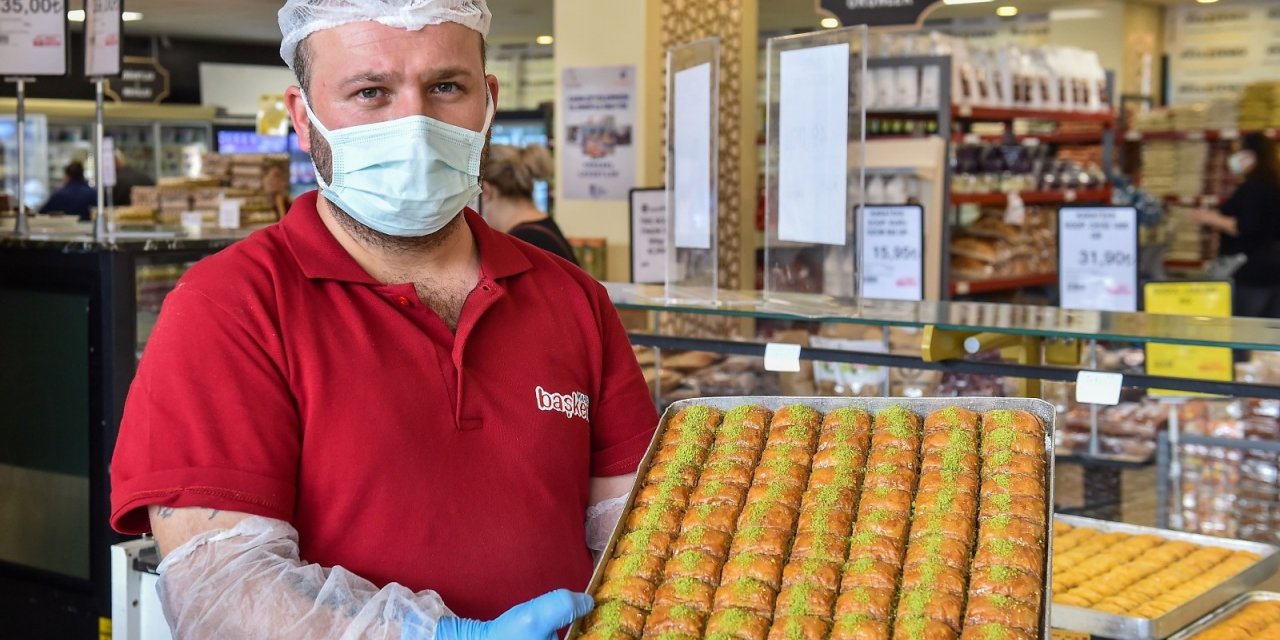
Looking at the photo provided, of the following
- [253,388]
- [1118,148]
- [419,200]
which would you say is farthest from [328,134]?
[1118,148]

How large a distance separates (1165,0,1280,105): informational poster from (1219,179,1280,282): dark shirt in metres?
4.66

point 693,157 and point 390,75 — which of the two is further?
point 693,157

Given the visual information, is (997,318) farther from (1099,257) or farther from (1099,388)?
(1099,257)

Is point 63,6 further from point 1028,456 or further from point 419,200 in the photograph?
point 1028,456

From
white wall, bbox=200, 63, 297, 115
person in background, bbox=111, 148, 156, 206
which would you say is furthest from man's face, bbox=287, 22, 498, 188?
white wall, bbox=200, 63, 297, 115

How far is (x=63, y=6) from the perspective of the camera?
448cm

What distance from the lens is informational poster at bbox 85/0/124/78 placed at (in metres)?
4.37

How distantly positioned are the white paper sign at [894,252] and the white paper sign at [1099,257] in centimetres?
65

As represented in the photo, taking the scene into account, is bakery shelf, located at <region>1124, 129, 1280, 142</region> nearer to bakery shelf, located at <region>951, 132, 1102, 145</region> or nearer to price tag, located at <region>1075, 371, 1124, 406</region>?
bakery shelf, located at <region>951, 132, 1102, 145</region>

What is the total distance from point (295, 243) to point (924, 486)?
91 cm

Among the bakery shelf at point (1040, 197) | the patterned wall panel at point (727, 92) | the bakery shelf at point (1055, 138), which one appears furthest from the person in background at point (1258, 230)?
the patterned wall panel at point (727, 92)

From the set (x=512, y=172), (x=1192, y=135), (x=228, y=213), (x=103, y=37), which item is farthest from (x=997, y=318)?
(x=1192, y=135)

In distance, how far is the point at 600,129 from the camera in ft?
27.3

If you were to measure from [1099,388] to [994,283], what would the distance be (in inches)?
189
